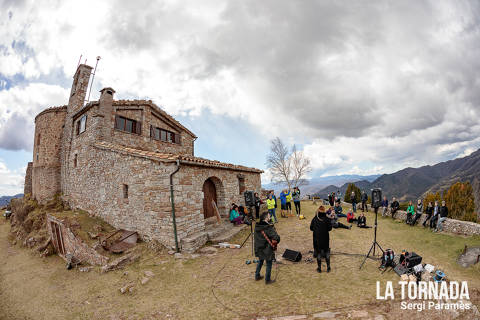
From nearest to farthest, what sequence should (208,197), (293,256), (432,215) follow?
(293,256), (432,215), (208,197)

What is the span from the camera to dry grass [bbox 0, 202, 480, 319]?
4.93 metres

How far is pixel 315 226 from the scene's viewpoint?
19.6ft

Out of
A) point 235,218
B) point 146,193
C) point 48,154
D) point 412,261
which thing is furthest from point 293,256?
point 48,154

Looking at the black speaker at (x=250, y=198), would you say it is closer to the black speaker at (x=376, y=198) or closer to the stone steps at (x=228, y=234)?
the stone steps at (x=228, y=234)

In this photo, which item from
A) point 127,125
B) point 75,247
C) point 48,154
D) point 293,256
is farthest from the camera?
point 48,154

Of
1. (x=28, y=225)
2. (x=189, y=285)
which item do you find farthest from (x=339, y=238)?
(x=28, y=225)

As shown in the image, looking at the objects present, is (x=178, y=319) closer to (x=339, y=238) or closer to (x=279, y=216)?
(x=339, y=238)

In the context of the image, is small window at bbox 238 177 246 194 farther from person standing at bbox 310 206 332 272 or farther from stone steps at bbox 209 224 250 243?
person standing at bbox 310 206 332 272

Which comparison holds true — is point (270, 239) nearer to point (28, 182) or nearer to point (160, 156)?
point (160, 156)

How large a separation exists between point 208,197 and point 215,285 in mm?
6378

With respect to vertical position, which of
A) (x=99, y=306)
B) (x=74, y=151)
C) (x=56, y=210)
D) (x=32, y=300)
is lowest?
(x=32, y=300)

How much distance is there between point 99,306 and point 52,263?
6.90m

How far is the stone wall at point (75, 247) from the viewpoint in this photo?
8.76 metres

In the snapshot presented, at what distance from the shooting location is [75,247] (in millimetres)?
9750
